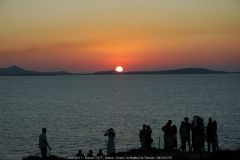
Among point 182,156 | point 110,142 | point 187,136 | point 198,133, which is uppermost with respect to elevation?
point 198,133

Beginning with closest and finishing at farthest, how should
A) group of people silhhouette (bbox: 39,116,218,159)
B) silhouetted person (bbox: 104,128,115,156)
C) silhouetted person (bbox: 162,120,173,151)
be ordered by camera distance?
group of people silhhouette (bbox: 39,116,218,159) < silhouetted person (bbox: 162,120,173,151) < silhouetted person (bbox: 104,128,115,156)

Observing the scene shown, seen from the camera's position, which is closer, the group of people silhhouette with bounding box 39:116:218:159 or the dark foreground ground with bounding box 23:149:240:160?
the dark foreground ground with bounding box 23:149:240:160

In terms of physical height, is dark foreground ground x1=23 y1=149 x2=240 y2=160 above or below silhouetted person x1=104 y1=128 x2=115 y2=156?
below

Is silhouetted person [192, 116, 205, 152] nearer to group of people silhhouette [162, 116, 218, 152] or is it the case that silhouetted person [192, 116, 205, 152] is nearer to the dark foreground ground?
group of people silhhouette [162, 116, 218, 152]

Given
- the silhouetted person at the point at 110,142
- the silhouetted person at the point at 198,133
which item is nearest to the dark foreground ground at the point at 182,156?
the silhouetted person at the point at 198,133

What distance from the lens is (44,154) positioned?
24047 millimetres

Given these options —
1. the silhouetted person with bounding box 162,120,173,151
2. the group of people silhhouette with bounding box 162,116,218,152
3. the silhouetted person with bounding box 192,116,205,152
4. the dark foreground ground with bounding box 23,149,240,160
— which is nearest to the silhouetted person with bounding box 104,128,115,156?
the dark foreground ground with bounding box 23,149,240,160

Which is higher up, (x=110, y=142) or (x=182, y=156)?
(x=110, y=142)

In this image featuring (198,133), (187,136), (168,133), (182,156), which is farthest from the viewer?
(168,133)

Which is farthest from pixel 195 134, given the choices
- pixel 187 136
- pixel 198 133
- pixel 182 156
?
pixel 182 156

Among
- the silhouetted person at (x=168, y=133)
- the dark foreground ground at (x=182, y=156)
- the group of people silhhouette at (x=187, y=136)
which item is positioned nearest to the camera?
the dark foreground ground at (x=182, y=156)

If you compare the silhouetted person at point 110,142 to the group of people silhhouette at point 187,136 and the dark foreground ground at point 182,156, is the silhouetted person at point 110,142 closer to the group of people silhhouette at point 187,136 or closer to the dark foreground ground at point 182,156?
the group of people silhhouette at point 187,136

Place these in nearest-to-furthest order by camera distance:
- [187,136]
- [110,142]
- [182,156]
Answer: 1. [182,156]
2. [187,136]
3. [110,142]

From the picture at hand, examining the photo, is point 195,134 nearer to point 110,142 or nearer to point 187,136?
point 187,136
